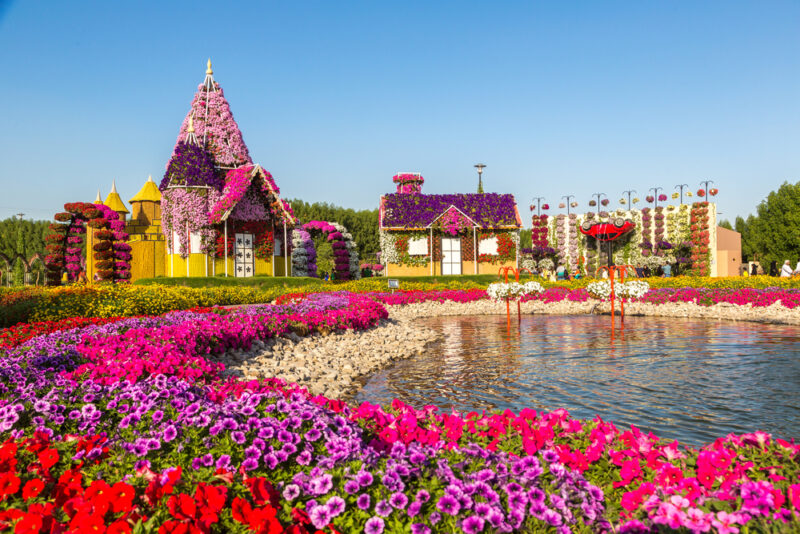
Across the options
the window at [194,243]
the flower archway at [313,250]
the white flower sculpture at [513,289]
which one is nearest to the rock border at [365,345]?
the white flower sculpture at [513,289]

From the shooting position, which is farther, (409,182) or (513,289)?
(409,182)

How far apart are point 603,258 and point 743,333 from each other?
89.7 ft

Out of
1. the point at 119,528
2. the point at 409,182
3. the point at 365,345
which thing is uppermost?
the point at 409,182

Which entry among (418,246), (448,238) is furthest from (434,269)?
(448,238)

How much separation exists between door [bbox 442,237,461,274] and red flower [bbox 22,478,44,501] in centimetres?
3156

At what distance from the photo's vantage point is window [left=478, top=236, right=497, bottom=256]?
3419 centimetres

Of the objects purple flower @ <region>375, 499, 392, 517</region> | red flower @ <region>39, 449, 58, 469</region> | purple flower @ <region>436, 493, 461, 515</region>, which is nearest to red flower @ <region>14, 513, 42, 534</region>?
red flower @ <region>39, 449, 58, 469</region>

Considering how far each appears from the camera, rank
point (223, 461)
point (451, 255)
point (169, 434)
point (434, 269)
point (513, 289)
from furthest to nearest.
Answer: point (451, 255) → point (434, 269) → point (513, 289) → point (169, 434) → point (223, 461)

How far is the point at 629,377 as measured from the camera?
328 inches

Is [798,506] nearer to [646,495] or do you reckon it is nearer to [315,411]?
[646,495]

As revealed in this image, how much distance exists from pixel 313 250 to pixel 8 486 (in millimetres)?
36768

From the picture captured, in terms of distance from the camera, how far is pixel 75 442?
151 inches

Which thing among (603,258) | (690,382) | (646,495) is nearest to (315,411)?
(646,495)

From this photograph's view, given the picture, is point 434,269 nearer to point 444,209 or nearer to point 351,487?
point 444,209
